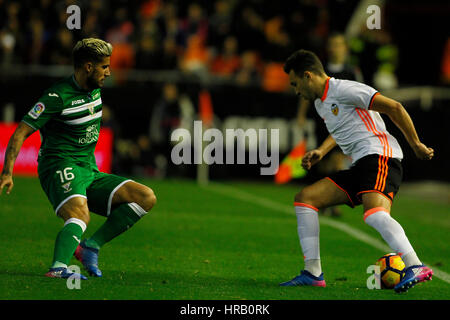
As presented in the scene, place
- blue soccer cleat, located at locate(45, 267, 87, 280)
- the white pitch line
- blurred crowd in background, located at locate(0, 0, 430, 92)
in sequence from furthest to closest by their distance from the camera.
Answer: blurred crowd in background, located at locate(0, 0, 430, 92) < the white pitch line < blue soccer cleat, located at locate(45, 267, 87, 280)

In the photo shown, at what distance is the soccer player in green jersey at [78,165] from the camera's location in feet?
19.6

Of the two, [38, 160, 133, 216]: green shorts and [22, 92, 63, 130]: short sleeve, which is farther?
[38, 160, 133, 216]: green shorts

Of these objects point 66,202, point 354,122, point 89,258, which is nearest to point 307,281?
point 354,122

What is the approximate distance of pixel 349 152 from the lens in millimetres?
6297

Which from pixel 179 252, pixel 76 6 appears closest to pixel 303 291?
pixel 179 252

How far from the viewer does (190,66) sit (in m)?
18.3

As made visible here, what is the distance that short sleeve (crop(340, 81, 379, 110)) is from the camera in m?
5.91

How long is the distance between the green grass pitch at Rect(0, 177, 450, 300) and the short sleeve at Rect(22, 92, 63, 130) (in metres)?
1.08

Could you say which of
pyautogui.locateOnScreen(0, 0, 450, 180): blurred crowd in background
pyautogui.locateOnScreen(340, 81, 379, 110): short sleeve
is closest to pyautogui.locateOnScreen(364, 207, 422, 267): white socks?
pyautogui.locateOnScreen(340, 81, 379, 110): short sleeve

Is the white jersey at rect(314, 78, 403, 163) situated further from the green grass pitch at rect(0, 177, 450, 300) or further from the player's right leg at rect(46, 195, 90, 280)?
the player's right leg at rect(46, 195, 90, 280)

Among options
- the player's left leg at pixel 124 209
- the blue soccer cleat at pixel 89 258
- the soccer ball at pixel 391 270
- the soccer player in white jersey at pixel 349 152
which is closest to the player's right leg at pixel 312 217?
the soccer player in white jersey at pixel 349 152

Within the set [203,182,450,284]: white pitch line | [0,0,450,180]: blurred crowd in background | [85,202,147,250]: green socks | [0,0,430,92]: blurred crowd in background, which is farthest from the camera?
[0,0,430,92]: blurred crowd in background

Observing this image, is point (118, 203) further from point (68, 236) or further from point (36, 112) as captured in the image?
point (36, 112)

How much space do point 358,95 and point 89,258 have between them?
228 centimetres
